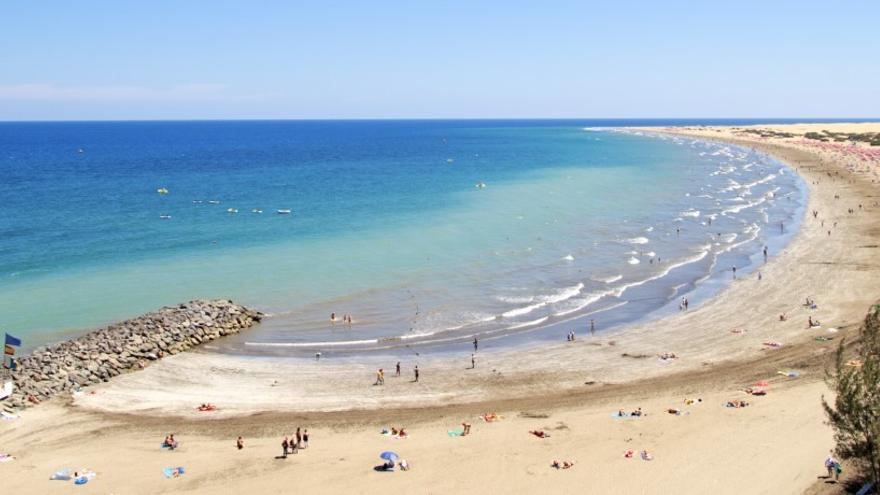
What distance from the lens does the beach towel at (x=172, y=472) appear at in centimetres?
2444

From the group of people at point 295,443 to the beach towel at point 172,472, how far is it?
11.3 feet

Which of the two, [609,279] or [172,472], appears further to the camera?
[609,279]

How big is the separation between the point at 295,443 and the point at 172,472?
4359mm

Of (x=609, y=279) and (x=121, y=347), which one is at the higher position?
(x=609, y=279)

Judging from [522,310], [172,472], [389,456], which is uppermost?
[522,310]

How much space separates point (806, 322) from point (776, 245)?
25642 mm

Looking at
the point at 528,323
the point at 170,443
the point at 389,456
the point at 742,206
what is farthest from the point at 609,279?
the point at 742,206

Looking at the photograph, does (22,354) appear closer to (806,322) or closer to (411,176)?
(806,322)

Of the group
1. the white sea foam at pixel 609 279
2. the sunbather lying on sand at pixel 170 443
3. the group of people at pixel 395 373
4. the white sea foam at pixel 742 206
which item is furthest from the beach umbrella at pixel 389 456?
the white sea foam at pixel 742 206

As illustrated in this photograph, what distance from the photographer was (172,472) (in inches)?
968

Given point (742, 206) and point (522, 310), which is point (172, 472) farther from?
point (742, 206)

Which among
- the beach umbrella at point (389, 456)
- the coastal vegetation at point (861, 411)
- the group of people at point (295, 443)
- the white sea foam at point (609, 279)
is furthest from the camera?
the white sea foam at point (609, 279)

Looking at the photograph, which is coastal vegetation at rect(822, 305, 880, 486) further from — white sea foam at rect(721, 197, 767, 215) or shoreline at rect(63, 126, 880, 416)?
white sea foam at rect(721, 197, 767, 215)

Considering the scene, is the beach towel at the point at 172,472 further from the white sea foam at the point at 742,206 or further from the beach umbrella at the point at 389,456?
the white sea foam at the point at 742,206
